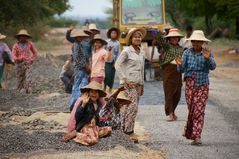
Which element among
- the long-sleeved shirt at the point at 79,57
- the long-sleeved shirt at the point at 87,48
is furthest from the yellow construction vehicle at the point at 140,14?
the long-sleeved shirt at the point at 79,57

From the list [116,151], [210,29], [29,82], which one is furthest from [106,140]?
[210,29]

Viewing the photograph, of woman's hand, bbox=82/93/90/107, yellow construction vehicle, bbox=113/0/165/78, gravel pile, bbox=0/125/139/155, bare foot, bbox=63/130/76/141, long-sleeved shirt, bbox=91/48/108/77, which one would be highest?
yellow construction vehicle, bbox=113/0/165/78

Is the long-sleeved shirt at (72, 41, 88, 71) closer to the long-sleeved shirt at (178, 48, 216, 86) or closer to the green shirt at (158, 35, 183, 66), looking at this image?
the green shirt at (158, 35, 183, 66)

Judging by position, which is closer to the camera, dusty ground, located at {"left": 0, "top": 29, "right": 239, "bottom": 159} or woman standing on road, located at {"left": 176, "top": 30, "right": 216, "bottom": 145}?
dusty ground, located at {"left": 0, "top": 29, "right": 239, "bottom": 159}

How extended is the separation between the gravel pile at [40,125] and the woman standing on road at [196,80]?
2.28 meters

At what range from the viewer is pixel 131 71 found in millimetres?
10523

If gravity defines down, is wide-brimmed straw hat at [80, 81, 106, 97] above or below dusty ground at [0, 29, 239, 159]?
above

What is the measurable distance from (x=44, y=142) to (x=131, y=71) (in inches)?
84.0

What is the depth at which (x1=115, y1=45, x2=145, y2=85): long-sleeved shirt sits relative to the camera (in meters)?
10.5

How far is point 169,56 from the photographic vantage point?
1301 centimetres

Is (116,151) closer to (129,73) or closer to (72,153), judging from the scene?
(72,153)

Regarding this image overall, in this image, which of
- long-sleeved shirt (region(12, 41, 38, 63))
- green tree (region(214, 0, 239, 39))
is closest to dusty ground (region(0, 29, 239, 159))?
long-sleeved shirt (region(12, 41, 38, 63))

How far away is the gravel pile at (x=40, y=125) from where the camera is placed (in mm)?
10938

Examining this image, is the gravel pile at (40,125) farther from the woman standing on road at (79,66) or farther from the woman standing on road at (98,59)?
the woman standing on road at (98,59)
